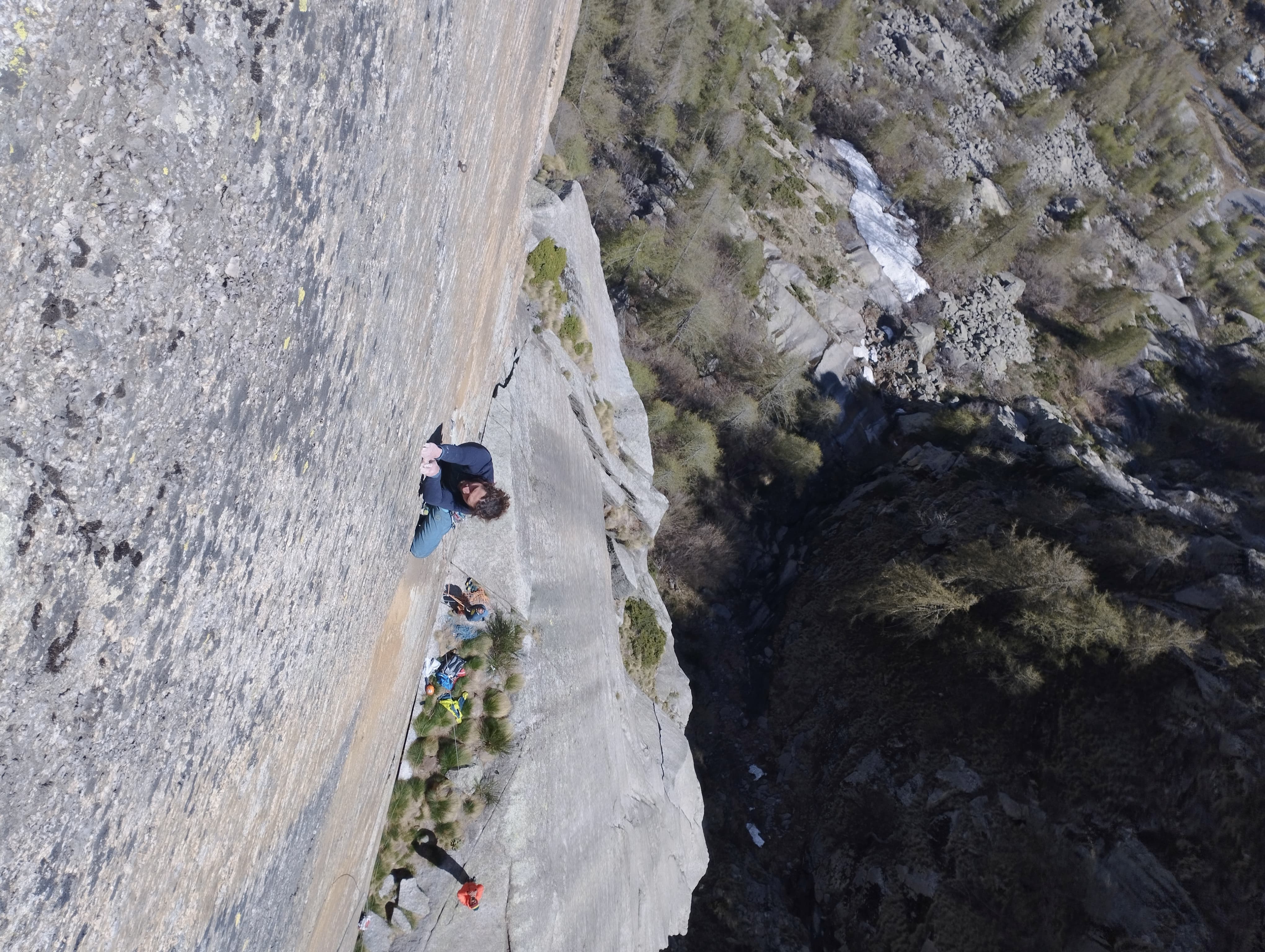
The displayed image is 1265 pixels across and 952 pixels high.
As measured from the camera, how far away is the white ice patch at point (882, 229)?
65.9 feet

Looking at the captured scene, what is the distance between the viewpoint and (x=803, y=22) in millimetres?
22141

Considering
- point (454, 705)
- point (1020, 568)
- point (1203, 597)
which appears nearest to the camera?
point (454, 705)

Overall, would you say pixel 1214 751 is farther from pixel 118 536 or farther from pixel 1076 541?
pixel 118 536

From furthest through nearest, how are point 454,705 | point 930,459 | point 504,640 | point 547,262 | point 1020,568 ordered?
point 930,459 → point 1020,568 → point 547,262 → point 504,640 → point 454,705

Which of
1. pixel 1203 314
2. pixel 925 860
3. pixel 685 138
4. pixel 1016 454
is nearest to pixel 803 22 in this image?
pixel 685 138

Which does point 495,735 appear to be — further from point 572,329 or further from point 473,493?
point 572,329

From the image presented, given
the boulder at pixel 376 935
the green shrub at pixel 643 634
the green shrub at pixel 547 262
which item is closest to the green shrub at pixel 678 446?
the green shrub at pixel 643 634

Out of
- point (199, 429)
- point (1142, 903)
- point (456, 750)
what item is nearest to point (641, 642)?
point (456, 750)

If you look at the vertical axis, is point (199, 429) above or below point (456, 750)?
above

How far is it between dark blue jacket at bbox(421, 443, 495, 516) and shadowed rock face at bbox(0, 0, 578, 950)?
636 millimetres

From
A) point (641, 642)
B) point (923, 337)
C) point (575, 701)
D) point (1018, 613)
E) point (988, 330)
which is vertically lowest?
point (641, 642)

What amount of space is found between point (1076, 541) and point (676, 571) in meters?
8.28

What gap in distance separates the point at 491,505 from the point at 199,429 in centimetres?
252

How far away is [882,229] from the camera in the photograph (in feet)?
68.1
